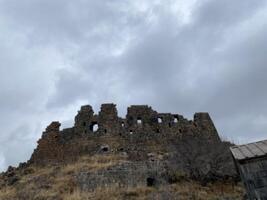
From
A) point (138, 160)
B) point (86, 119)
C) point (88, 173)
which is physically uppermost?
point (86, 119)

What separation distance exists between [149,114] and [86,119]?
236 inches

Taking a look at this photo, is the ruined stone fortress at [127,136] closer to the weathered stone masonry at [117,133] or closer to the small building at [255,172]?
the weathered stone masonry at [117,133]

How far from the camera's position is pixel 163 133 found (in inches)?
→ 1222

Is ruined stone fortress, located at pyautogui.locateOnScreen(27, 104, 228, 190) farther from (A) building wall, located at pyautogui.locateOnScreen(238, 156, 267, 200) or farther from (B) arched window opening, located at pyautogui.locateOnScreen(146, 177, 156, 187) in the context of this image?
(A) building wall, located at pyautogui.locateOnScreen(238, 156, 267, 200)

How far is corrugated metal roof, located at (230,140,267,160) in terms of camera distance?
10.7m

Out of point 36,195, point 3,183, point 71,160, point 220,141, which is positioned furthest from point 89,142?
point 220,141

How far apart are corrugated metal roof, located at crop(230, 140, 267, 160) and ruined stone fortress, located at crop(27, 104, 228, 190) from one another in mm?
12315

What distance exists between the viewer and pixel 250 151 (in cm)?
1139

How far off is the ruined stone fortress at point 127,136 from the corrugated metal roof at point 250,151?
12.3m

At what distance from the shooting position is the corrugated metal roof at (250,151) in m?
10.7

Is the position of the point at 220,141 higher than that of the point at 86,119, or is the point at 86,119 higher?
the point at 86,119

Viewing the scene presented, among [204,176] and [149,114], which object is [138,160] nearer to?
[204,176]

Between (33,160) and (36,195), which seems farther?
(33,160)

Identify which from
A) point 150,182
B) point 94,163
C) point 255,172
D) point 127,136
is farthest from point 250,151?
point 127,136
